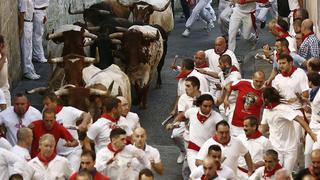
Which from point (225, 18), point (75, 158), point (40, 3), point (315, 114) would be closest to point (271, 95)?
point (315, 114)

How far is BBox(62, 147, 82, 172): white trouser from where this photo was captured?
16453mm

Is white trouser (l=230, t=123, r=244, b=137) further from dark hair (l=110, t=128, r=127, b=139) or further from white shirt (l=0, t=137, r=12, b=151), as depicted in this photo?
white shirt (l=0, t=137, r=12, b=151)

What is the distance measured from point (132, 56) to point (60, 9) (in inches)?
251

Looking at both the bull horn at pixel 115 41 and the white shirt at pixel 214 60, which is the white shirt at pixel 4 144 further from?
the bull horn at pixel 115 41

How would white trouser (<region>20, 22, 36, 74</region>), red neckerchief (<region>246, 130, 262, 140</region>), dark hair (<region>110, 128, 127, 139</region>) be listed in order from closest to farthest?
dark hair (<region>110, 128, 127, 139</region>) < red neckerchief (<region>246, 130, 262, 140</region>) < white trouser (<region>20, 22, 36, 74</region>)

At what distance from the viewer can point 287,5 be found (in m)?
24.5

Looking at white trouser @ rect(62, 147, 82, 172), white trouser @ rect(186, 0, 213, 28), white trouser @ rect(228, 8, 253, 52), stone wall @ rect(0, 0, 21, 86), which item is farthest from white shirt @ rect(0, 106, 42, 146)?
white trouser @ rect(186, 0, 213, 28)

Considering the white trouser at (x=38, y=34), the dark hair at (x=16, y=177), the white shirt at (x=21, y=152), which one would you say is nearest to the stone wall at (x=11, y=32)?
the white trouser at (x=38, y=34)

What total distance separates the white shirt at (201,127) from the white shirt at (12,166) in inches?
113

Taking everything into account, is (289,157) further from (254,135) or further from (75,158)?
(75,158)

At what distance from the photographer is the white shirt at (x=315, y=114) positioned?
1634 cm

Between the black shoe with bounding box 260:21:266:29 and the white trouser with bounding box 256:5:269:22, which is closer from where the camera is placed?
the white trouser with bounding box 256:5:269:22

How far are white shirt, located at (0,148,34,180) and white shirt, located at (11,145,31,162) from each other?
0.62 ft

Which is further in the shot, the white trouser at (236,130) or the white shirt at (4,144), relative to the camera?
the white trouser at (236,130)
